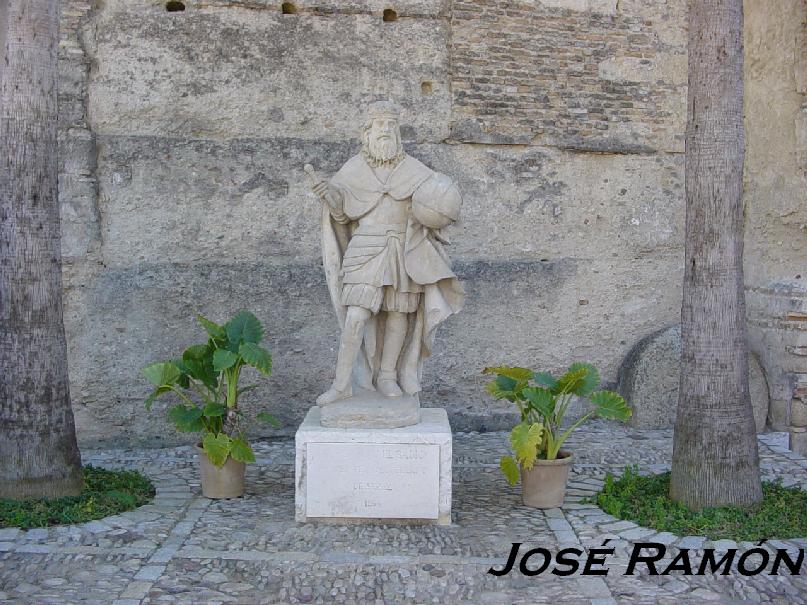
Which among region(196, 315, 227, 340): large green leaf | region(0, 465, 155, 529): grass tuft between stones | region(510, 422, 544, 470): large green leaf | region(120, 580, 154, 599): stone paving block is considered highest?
region(196, 315, 227, 340): large green leaf

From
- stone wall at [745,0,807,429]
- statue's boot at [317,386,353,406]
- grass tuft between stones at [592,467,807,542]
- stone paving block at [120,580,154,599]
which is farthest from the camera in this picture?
Answer: stone wall at [745,0,807,429]

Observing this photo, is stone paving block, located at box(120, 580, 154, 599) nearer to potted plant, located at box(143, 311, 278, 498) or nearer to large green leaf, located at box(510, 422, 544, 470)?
potted plant, located at box(143, 311, 278, 498)

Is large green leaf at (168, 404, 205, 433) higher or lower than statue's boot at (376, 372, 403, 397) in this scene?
lower

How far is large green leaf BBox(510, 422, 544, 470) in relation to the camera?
498 cm

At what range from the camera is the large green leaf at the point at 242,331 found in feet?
17.6

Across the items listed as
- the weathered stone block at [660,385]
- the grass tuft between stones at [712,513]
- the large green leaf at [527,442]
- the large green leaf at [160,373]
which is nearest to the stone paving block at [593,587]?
the grass tuft between stones at [712,513]

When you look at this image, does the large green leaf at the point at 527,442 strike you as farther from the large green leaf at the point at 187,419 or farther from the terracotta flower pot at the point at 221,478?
the large green leaf at the point at 187,419

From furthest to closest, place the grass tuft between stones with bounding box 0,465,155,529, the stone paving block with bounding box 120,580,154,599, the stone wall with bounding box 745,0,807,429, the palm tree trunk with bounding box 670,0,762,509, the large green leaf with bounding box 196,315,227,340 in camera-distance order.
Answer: the stone wall with bounding box 745,0,807,429, the large green leaf with bounding box 196,315,227,340, the palm tree trunk with bounding box 670,0,762,509, the grass tuft between stones with bounding box 0,465,155,529, the stone paving block with bounding box 120,580,154,599

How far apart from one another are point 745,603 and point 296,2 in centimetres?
568

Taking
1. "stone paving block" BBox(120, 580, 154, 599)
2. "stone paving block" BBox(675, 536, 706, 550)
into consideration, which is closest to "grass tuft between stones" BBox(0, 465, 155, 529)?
"stone paving block" BBox(120, 580, 154, 599)

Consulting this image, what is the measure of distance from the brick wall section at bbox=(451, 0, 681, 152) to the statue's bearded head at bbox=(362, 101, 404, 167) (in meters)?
2.51

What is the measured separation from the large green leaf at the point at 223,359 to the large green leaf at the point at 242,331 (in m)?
0.08

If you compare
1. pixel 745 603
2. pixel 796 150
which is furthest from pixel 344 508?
pixel 796 150

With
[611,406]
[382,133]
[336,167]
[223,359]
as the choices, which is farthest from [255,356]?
[336,167]
